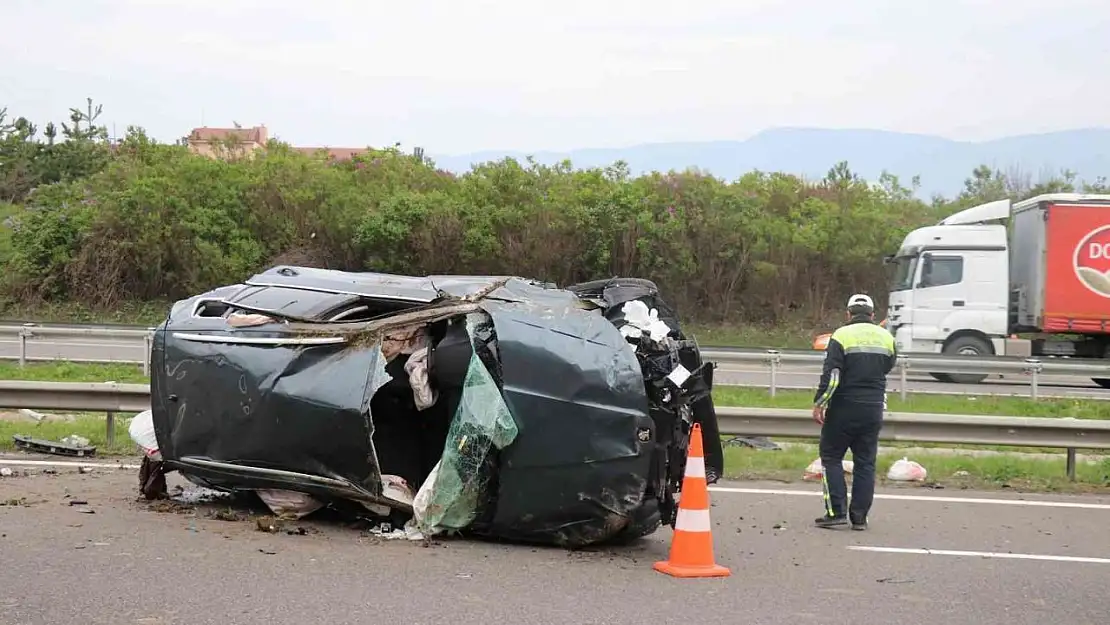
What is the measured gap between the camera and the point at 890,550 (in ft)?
21.6

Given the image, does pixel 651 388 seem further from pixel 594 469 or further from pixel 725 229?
pixel 725 229

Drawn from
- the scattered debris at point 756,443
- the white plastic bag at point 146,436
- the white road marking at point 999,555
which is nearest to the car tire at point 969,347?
the scattered debris at point 756,443

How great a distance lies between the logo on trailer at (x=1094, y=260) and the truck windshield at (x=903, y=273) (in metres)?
2.83

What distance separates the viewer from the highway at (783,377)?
52.9 ft

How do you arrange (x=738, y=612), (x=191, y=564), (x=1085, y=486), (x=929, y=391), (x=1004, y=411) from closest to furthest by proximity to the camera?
(x=738, y=612), (x=191, y=564), (x=1085, y=486), (x=1004, y=411), (x=929, y=391)

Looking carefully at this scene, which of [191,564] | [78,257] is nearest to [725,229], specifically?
[78,257]

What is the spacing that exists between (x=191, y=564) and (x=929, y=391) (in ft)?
42.3

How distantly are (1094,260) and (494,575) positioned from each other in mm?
17218

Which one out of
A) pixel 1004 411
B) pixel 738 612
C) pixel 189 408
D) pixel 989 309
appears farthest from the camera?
pixel 989 309

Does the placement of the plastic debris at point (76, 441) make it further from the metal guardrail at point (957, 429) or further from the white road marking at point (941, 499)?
the metal guardrail at point (957, 429)

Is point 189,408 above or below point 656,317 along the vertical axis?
below

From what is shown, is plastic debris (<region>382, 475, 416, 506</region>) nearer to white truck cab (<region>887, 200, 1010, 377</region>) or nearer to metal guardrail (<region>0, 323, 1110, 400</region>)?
metal guardrail (<region>0, 323, 1110, 400</region>)

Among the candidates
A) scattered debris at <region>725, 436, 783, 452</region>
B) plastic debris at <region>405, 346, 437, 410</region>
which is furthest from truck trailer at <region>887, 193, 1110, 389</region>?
plastic debris at <region>405, 346, 437, 410</region>

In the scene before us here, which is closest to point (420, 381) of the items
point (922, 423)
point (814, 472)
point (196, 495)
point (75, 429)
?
point (196, 495)
